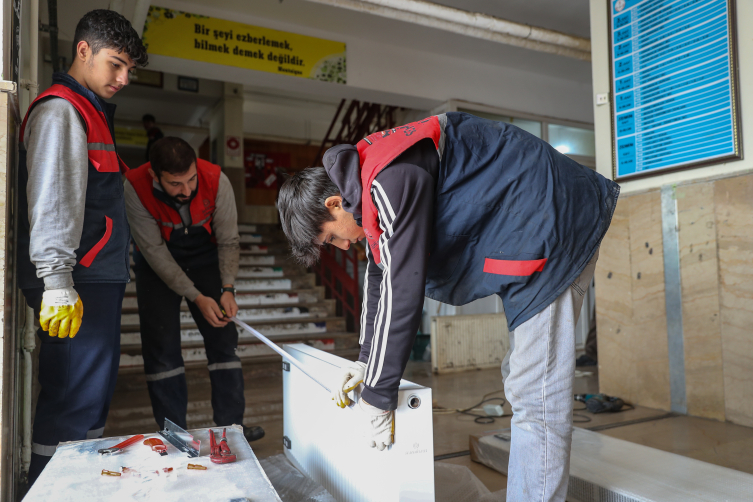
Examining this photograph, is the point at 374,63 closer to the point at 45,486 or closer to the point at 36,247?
the point at 36,247

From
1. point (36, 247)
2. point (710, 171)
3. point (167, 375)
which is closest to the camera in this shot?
point (36, 247)

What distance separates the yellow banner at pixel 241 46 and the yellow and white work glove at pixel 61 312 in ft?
9.35

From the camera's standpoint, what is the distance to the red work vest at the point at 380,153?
108 cm

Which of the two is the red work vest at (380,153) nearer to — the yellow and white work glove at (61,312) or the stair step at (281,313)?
→ the yellow and white work glove at (61,312)

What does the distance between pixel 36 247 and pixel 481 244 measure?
1151 mm

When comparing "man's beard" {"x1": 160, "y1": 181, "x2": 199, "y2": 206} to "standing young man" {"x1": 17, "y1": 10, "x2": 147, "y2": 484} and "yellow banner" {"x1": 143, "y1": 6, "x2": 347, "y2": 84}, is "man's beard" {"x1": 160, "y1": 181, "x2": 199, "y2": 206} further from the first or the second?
"yellow banner" {"x1": 143, "y1": 6, "x2": 347, "y2": 84}

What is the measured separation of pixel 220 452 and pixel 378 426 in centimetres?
35

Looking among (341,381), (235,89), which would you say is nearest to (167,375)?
(341,381)

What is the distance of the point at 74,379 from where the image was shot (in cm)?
151

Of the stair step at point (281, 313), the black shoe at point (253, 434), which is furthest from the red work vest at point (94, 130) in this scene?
the stair step at point (281, 313)

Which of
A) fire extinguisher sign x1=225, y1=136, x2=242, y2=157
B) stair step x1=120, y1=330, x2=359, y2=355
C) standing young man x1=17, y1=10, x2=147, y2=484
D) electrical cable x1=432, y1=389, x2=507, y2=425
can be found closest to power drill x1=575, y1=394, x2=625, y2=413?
electrical cable x1=432, y1=389, x2=507, y2=425

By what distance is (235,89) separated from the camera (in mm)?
7109

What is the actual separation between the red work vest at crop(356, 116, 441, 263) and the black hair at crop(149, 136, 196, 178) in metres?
1.08

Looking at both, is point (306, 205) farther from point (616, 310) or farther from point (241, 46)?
point (241, 46)
